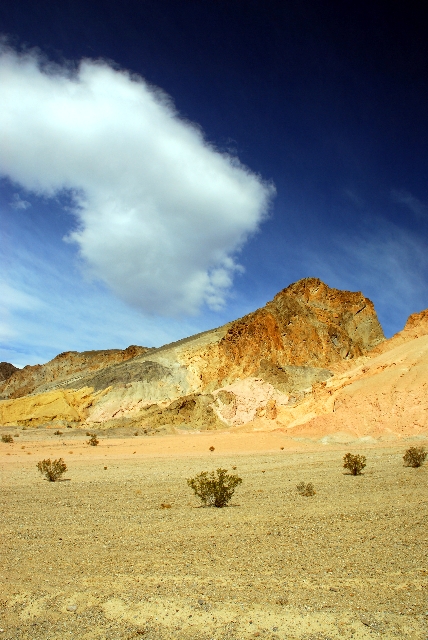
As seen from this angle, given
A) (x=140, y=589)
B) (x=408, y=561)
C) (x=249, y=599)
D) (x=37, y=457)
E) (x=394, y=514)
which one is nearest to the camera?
(x=249, y=599)

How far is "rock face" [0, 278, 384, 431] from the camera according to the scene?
181 ft

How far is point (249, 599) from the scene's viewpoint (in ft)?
17.1

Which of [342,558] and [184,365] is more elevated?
[184,365]

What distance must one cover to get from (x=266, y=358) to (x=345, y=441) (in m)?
32.3

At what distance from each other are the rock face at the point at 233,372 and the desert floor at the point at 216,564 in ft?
131

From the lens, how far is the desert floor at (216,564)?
15.3ft

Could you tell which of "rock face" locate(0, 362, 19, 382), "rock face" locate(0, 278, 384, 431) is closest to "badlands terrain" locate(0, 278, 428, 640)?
"rock face" locate(0, 278, 384, 431)

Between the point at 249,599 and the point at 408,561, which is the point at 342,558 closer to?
the point at 408,561

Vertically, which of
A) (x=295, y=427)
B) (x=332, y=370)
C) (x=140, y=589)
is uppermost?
(x=332, y=370)

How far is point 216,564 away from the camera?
6473mm

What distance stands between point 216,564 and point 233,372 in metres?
59.3

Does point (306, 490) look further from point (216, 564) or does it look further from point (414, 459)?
point (414, 459)

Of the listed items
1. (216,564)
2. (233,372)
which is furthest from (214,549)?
(233,372)


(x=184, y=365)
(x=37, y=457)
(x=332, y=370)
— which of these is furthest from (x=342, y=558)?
(x=184, y=365)
